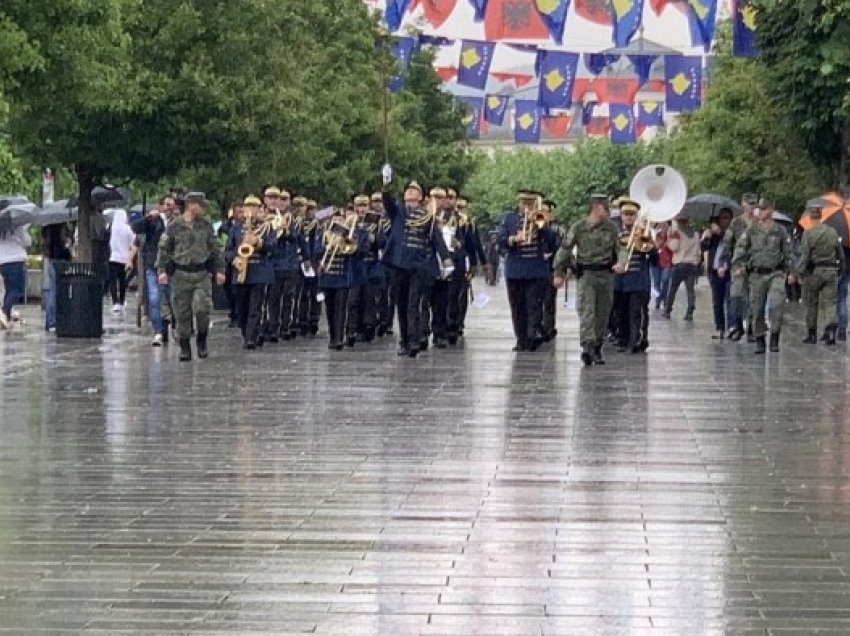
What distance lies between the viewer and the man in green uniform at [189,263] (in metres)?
21.2

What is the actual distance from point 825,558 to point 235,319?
64.1 ft

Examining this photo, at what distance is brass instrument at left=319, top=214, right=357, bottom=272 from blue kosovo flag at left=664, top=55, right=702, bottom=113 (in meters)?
30.2

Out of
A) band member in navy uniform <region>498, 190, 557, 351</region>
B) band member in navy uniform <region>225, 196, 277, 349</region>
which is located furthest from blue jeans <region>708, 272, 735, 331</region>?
band member in navy uniform <region>225, 196, 277, 349</region>

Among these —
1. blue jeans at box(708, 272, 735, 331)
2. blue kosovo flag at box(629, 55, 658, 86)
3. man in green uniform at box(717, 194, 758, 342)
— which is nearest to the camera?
man in green uniform at box(717, 194, 758, 342)

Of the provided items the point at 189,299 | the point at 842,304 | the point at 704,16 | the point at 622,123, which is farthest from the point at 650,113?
the point at 189,299

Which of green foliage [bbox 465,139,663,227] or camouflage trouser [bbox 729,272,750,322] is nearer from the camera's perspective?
camouflage trouser [bbox 729,272,750,322]

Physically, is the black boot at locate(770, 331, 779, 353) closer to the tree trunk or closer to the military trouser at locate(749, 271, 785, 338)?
the military trouser at locate(749, 271, 785, 338)

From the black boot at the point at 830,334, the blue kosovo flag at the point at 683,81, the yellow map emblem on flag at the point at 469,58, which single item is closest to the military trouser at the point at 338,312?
the black boot at the point at 830,334

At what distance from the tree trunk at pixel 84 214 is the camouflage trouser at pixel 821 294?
32.2 feet

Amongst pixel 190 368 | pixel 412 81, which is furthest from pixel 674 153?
pixel 190 368

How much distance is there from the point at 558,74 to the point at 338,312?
1247 inches

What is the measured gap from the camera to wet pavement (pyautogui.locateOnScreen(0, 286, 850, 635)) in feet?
26.4

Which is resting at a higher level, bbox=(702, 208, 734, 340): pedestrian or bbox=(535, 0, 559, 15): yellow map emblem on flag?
bbox=(535, 0, 559, 15): yellow map emblem on flag

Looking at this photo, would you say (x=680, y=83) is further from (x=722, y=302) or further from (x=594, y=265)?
(x=594, y=265)
